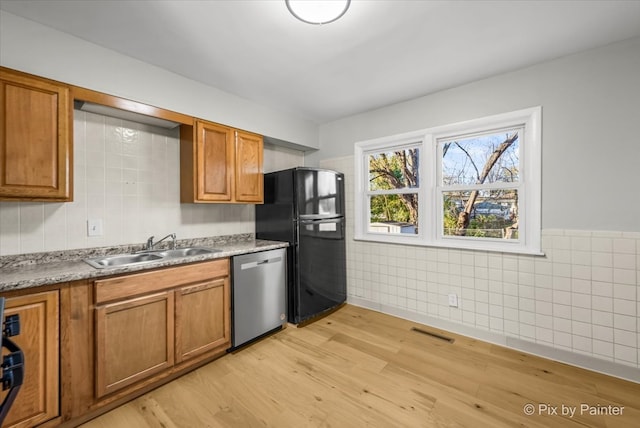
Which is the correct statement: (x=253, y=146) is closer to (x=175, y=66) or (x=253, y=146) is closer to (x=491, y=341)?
(x=175, y=66)

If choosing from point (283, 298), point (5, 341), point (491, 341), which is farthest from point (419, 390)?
point (5, 341)

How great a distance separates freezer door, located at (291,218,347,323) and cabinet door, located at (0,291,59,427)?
183 centimetres

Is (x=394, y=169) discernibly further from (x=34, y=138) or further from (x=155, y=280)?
(x=34, y=138)

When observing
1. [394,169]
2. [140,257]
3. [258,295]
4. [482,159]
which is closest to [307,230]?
[258,295]

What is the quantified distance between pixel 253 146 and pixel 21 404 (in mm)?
2416

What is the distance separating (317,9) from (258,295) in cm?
224

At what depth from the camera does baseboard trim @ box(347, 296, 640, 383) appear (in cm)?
201

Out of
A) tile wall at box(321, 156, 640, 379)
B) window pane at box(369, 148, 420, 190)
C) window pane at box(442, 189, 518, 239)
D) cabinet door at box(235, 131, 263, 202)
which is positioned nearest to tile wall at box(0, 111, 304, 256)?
cabinet door at box(235, 131, 263, 202)

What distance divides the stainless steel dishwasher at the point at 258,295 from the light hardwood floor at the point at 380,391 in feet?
0.59

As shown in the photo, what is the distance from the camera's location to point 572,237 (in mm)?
2172

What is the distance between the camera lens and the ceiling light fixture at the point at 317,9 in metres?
1.52

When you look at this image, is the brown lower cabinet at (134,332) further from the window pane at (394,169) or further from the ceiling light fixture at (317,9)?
the window pane at (394,169)

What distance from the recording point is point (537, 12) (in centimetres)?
169

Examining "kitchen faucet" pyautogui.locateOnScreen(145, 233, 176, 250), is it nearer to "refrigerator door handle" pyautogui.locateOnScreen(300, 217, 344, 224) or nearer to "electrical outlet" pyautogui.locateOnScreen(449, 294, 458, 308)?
"refrigerator door handle" pyautogui.locateOnScreen(300, 217, 344, 224)
